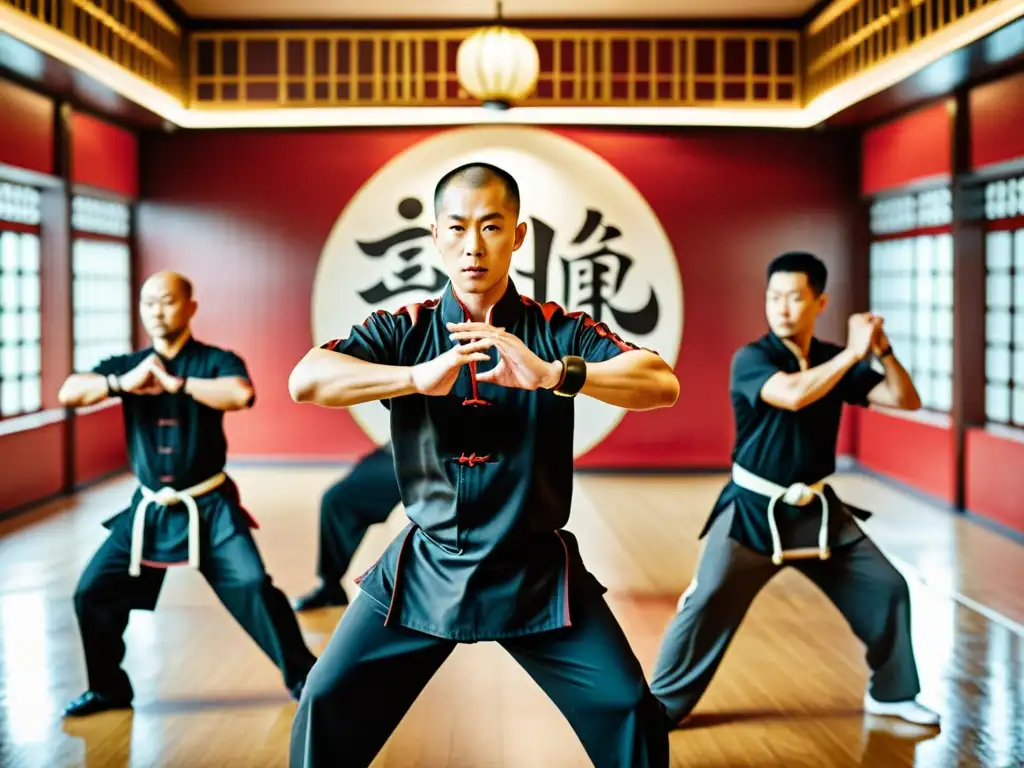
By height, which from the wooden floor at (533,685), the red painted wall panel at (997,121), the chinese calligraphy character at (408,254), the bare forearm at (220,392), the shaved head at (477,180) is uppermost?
the red painted wall panel at (997,121)

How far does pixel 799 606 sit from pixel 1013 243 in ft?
8.63

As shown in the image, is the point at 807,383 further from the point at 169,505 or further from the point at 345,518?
the point at 345,518

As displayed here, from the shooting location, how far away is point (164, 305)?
10.2 feet

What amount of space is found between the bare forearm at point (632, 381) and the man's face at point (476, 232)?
24 centimetres

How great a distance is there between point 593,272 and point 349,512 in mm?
3368

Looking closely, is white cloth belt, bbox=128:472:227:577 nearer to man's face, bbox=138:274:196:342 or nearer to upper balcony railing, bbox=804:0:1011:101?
man's face, bbox=138:274:196:342

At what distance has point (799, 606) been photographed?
4.32 m

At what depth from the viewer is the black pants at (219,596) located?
303cm

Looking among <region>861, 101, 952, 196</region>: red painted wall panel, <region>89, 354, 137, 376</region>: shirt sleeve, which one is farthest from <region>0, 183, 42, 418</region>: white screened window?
<region>861, 101, 952, 196</region>: red painted wall panel

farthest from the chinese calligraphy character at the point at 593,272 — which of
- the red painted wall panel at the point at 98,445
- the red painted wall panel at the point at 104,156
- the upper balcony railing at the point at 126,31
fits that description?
the red painted wall panel at the point at 98,445

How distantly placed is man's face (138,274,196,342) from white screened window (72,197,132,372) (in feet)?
13.1

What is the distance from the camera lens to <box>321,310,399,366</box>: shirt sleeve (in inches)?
74.0

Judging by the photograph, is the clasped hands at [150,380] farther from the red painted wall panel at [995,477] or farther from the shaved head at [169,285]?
the red painted wall panel at [995,477]

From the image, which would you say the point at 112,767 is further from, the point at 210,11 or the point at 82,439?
the point at 210,11
